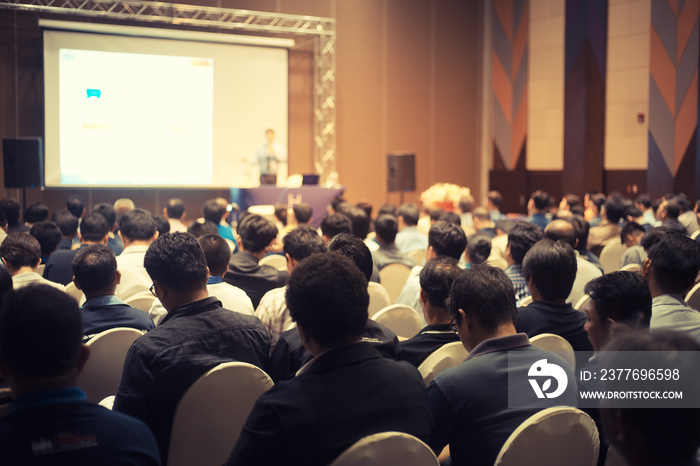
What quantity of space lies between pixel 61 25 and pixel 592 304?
29.1ft

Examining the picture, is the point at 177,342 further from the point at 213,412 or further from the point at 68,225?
the point at 68,225

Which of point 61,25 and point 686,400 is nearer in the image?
point 686,400

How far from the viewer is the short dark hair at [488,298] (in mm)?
2033

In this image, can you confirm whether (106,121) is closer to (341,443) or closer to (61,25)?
(61,25)

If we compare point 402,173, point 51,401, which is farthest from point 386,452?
point 402,173

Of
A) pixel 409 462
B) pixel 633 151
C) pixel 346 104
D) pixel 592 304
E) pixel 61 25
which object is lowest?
pixel 409 462

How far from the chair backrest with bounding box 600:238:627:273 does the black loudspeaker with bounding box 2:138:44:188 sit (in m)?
6.68

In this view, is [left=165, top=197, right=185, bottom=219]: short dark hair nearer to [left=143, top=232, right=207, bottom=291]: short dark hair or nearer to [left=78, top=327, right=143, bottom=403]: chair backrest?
[left=78, top=327, right=143, bottom=403]: chair backrest

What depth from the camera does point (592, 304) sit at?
2246mm

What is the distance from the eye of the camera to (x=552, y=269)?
275 cm

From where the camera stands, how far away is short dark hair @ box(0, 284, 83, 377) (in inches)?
52.1

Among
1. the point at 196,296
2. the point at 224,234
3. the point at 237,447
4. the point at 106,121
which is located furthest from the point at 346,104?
the point at 237,447

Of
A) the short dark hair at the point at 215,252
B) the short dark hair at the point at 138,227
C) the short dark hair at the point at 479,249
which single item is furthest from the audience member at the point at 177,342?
the short dark hair at the point at 138,227

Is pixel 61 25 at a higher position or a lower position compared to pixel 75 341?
higher
